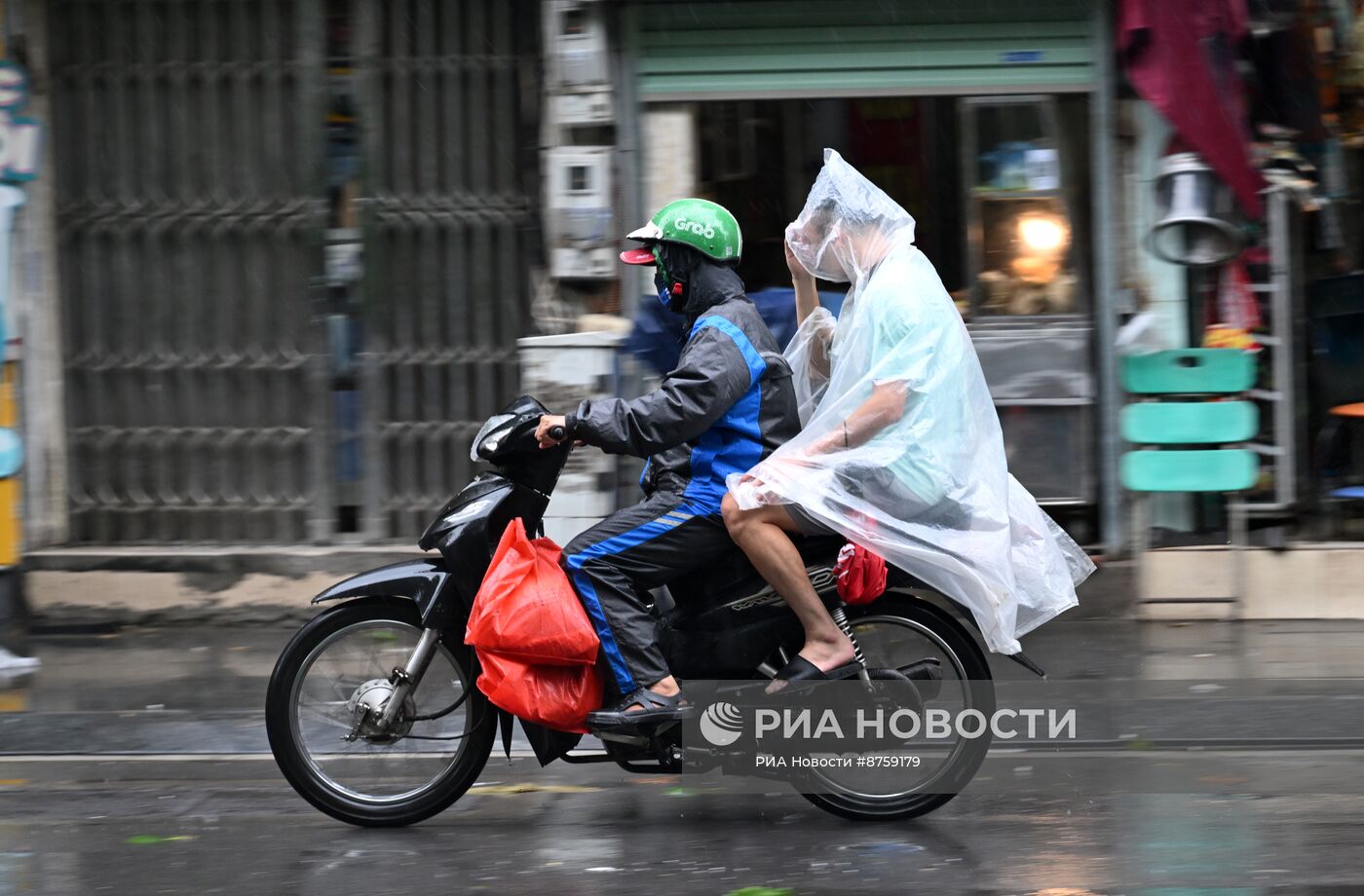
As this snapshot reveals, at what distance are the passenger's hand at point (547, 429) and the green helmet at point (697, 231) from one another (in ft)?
1.78

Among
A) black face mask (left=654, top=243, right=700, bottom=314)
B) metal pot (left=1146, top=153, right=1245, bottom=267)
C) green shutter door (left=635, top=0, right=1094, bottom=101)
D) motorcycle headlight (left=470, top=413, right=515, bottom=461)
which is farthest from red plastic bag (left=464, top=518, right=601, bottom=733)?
metal pot (left=1146, top=153, right=1245, bottom=267)

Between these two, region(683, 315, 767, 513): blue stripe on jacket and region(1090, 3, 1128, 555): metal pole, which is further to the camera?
region(1090, 3, 1128, 555): metal pole

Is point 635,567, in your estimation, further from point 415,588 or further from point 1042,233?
point 1042,233

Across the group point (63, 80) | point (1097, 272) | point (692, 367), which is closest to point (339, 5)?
point (63, 80)

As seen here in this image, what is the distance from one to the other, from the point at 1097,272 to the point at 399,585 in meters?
4.48

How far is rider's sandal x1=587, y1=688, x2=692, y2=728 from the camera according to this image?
4.73 meters

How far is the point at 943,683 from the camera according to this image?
16.3 feet

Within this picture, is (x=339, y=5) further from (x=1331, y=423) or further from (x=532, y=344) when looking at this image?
(x=1331, y=423)

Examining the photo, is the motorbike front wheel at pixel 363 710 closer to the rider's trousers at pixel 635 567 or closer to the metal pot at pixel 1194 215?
the rider's trousers at pixel 635 567

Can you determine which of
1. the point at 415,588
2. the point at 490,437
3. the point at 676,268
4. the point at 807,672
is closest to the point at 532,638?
the point at 415,588

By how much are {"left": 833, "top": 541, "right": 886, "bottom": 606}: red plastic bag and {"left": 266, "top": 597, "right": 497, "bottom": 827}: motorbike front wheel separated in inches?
44.4

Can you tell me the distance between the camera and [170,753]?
6090 mm

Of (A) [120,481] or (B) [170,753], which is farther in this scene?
(A) [120,481]

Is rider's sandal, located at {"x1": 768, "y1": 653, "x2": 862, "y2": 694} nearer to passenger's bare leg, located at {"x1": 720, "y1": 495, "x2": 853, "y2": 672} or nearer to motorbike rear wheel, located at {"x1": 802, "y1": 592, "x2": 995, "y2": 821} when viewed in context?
passenger's bare leg, located at {"x1": 720, "y1": 495, "x2": 853, "y2": 672}
